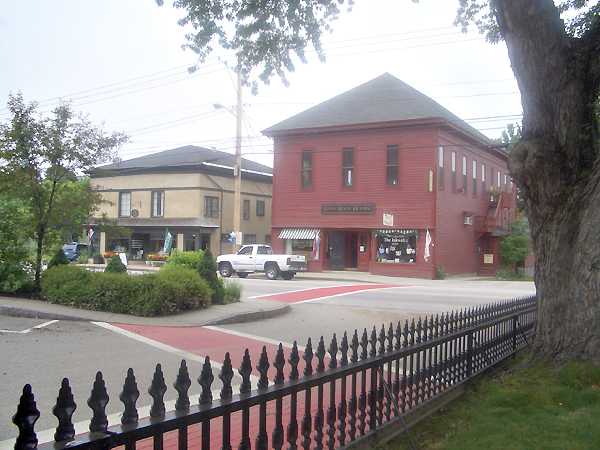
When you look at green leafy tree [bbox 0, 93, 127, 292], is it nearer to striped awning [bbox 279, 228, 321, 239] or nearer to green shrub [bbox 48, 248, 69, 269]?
green shrub [bbox 48, 248, 69, 269]

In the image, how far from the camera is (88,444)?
2.30 metres

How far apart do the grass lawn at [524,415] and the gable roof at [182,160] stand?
34.2 meters

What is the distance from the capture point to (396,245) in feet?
99.1

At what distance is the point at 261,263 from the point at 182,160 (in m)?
17.4

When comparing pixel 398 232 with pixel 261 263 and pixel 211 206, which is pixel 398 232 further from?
pixel 211 206

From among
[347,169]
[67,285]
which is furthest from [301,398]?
[347,169]

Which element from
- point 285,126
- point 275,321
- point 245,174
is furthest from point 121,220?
point 275,321

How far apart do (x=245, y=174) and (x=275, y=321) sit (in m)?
32.2

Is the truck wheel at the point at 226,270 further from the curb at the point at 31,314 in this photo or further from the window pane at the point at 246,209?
the curb at the point at 31,314

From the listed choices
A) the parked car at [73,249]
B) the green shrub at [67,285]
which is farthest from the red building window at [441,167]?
the parked car at [73,249]

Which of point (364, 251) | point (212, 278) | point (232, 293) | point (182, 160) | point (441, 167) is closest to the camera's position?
point (212, 278)

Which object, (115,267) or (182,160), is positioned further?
(182,160)

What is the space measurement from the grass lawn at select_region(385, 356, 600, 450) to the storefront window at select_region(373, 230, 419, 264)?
23372 millimetres

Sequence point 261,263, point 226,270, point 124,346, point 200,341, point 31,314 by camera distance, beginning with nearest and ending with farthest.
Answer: point 124,346 → point 200,341 → point 31,314 → point 261,263 → point 226,270
